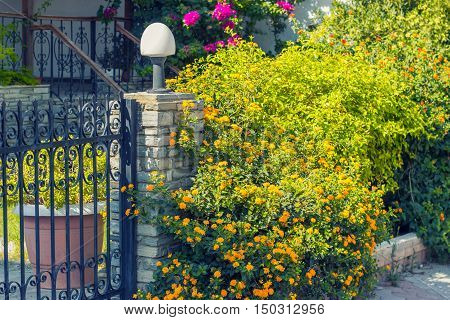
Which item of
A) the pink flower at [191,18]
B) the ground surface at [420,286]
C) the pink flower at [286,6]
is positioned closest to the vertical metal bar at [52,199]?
the ground surface at [420,286]

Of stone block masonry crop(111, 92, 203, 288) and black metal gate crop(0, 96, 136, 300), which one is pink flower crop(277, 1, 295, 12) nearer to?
stone block masonry crop(111, 92, 203, 288)

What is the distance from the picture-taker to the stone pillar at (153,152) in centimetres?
593

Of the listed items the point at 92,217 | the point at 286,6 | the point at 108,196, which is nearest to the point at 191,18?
the point at 286,6

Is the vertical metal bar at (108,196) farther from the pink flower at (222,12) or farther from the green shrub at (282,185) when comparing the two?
the pink flower at (222,12)

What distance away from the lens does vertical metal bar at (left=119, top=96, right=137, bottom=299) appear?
5926 millimetres

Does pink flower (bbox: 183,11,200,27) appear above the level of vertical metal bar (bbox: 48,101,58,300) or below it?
above

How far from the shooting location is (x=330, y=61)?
7.91m

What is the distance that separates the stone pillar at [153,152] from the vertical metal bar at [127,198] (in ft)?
0.15

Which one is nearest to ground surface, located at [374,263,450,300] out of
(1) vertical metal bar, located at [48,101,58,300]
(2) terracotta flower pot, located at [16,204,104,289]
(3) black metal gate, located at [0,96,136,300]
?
(3) black metal gate, located at [0,96,136,300]

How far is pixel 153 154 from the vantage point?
5953mm

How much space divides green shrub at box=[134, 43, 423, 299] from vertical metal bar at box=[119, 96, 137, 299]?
16 cm

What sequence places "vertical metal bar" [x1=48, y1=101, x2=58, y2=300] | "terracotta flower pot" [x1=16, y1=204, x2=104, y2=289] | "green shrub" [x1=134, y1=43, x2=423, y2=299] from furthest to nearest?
"terracotta flower pot" [x1=16, y1=204, x2=104, y2=289], "green shrub" [x1=134, y1=43, x2=423, y2=299], "vertical metal bar" [x1=48, y1=101, x2=58, y2=300]

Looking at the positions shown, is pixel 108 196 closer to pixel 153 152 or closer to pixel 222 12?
pixel 153 152
